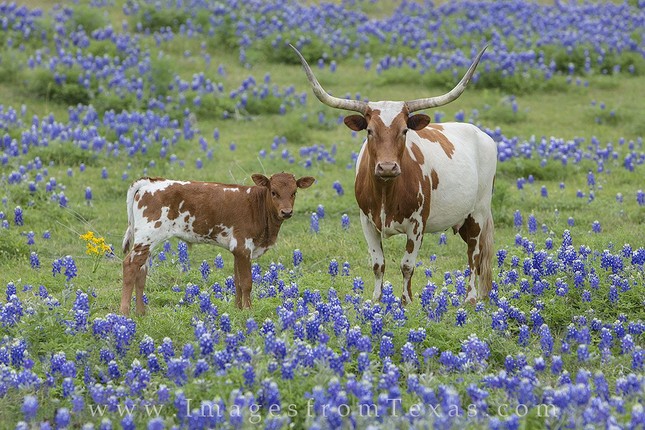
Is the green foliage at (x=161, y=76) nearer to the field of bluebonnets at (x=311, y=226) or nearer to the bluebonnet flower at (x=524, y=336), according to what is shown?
A: the field of bluebonnets at (x=311, y=226)

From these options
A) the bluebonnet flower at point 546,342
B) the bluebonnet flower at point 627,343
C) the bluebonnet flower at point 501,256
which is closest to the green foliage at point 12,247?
the bluebonnet flower at point 501,256

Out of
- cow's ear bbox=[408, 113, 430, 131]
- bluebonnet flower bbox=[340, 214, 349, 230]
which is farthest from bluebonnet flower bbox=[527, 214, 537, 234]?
cow's ear bbox=[408, 113, 430, 131]

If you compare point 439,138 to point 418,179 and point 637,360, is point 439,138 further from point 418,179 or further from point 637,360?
point 637,360

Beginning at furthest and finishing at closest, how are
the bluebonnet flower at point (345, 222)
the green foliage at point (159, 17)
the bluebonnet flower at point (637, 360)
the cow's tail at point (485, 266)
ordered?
the green foliage at point (159, 17)
the bluebonnet flower at point (345, 222)
the cow's tail at point (485, 266)
the bluebonnet flower at point (637, 360)

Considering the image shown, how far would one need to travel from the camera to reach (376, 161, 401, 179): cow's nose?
831 centimetres

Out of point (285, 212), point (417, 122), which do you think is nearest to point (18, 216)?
point (285, 212)

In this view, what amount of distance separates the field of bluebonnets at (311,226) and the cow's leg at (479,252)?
0.65 ft

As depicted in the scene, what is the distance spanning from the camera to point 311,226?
11.9 m

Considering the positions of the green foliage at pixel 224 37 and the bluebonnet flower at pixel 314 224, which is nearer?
the bluebonnet flower at pixel 314 224

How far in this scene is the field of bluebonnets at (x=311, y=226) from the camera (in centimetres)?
650

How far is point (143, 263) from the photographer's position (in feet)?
28.4

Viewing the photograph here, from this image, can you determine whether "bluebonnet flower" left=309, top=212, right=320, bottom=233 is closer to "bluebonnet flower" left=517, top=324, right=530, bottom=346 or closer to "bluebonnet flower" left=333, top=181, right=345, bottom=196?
"bluebonnet flower" left=333, top=181, right=345, bottom=196

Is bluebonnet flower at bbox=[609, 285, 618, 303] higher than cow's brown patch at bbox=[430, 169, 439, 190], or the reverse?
cow's brown patch at bbox=[430, 169, 439, 190]

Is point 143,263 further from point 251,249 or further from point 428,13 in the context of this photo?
point 428,13
